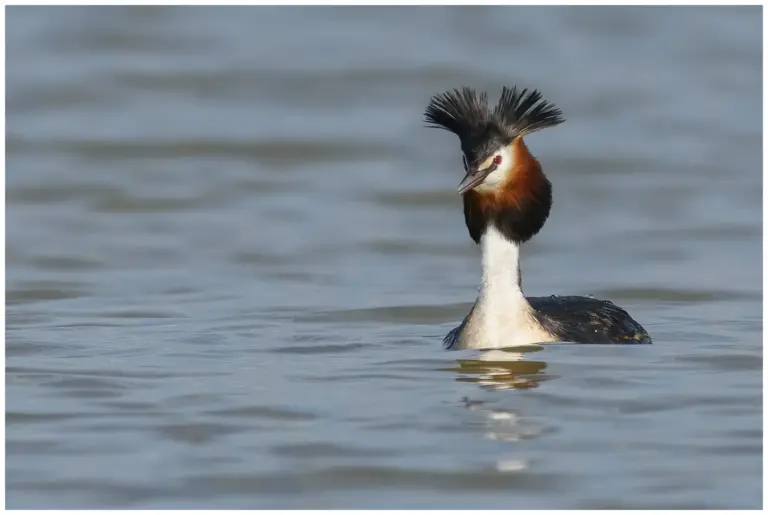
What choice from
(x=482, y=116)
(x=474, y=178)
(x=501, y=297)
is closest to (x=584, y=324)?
(x=501, y=297)

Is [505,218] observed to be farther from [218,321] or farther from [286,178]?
[286,178]

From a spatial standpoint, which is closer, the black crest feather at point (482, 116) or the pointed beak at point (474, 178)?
the pointed beak at point (474, 178)

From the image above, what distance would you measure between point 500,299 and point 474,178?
0.70 metres

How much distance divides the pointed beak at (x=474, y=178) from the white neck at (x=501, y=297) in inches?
13.5

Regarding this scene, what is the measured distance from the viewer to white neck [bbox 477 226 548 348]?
32.8 ft

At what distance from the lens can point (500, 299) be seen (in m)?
10.0

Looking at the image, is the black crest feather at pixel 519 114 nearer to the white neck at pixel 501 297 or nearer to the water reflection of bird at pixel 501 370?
the white neck at pixel 501 297

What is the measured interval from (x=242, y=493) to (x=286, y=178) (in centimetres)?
960

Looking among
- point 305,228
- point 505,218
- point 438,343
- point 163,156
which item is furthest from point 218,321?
point 163,156

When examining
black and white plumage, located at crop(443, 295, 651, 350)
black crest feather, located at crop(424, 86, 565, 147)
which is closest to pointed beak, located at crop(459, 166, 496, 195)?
black crest feather, located at crop(424, 86, 565, 147)

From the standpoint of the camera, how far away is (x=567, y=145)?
18.2m

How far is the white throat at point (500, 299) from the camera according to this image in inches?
394

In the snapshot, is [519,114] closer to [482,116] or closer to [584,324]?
[482,116]

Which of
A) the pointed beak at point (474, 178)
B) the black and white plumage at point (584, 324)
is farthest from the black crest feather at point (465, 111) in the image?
the black and white plumage at point (584, 324)
